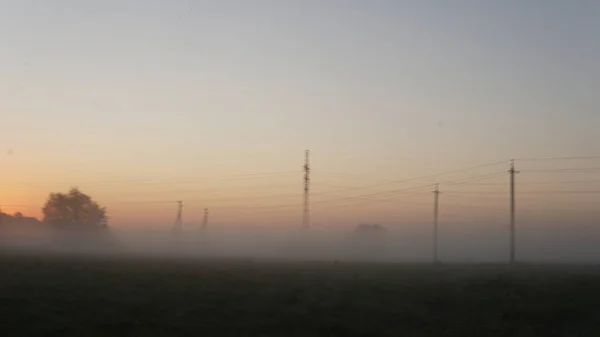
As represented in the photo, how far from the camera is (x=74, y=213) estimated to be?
512 feet

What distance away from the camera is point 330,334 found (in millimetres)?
26531

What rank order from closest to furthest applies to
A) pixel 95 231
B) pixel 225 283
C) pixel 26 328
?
pixel 26 328 → pixel 225 283 → pixel 95 231

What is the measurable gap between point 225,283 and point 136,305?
9.71 m

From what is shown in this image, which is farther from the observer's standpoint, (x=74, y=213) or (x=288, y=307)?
(x=74, y=213)

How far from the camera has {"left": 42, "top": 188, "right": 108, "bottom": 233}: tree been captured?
155 meters

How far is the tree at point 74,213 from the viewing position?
155 metres

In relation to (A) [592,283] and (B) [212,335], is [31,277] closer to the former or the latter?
(B) [212,335]

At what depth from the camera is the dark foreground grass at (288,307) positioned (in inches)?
1055

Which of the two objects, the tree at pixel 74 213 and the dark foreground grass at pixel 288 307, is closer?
the dark foreground grass at pixel 288 307

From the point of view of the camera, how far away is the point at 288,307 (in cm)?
3152

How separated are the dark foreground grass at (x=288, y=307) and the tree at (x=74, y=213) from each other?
381ft

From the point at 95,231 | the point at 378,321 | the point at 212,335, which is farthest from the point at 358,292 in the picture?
the point at 95,231

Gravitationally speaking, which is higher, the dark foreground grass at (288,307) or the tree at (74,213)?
the tree at (74,213)

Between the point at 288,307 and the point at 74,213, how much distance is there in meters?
134
